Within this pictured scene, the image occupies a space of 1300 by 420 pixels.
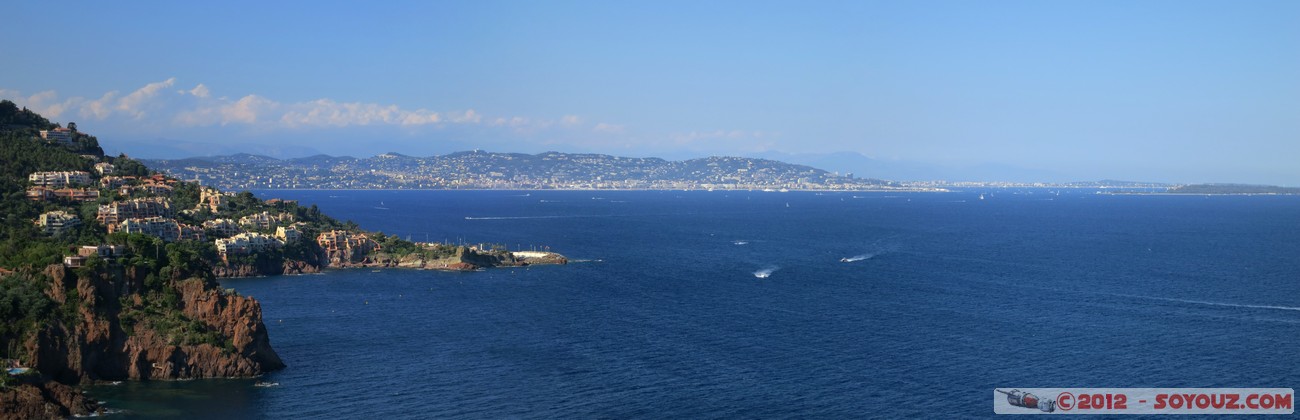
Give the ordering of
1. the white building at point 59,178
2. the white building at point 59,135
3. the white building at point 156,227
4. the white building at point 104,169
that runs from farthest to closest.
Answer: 1. the white building at point 59,135
2. the white building at point 104,169
3. the white building at point 59,178
4. the white building at point 156,227

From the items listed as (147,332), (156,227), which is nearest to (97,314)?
(147,332)

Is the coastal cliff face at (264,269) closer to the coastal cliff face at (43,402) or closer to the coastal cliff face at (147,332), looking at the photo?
the coastal cliff face at (147,332)

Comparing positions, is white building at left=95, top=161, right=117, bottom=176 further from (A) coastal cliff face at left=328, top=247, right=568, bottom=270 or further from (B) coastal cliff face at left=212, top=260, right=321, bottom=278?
(A) coastal cliff face at left=328, top=247, right=568, bottom=270

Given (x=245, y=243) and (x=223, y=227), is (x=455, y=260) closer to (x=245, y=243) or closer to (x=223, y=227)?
(x=245, y=243)

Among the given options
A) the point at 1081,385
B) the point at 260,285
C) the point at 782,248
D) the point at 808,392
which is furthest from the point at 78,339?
the point at 782,248

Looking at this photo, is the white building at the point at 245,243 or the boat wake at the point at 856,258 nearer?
the white building at the point at 245,243

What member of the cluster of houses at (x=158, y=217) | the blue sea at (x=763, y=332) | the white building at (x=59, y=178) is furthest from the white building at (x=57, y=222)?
the blue sea at (x=763, y=332)

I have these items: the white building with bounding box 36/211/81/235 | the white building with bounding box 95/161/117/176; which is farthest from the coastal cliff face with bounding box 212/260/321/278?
the white building with bounding box 95/161/117/176

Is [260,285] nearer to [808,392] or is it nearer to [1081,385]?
[808,392]
